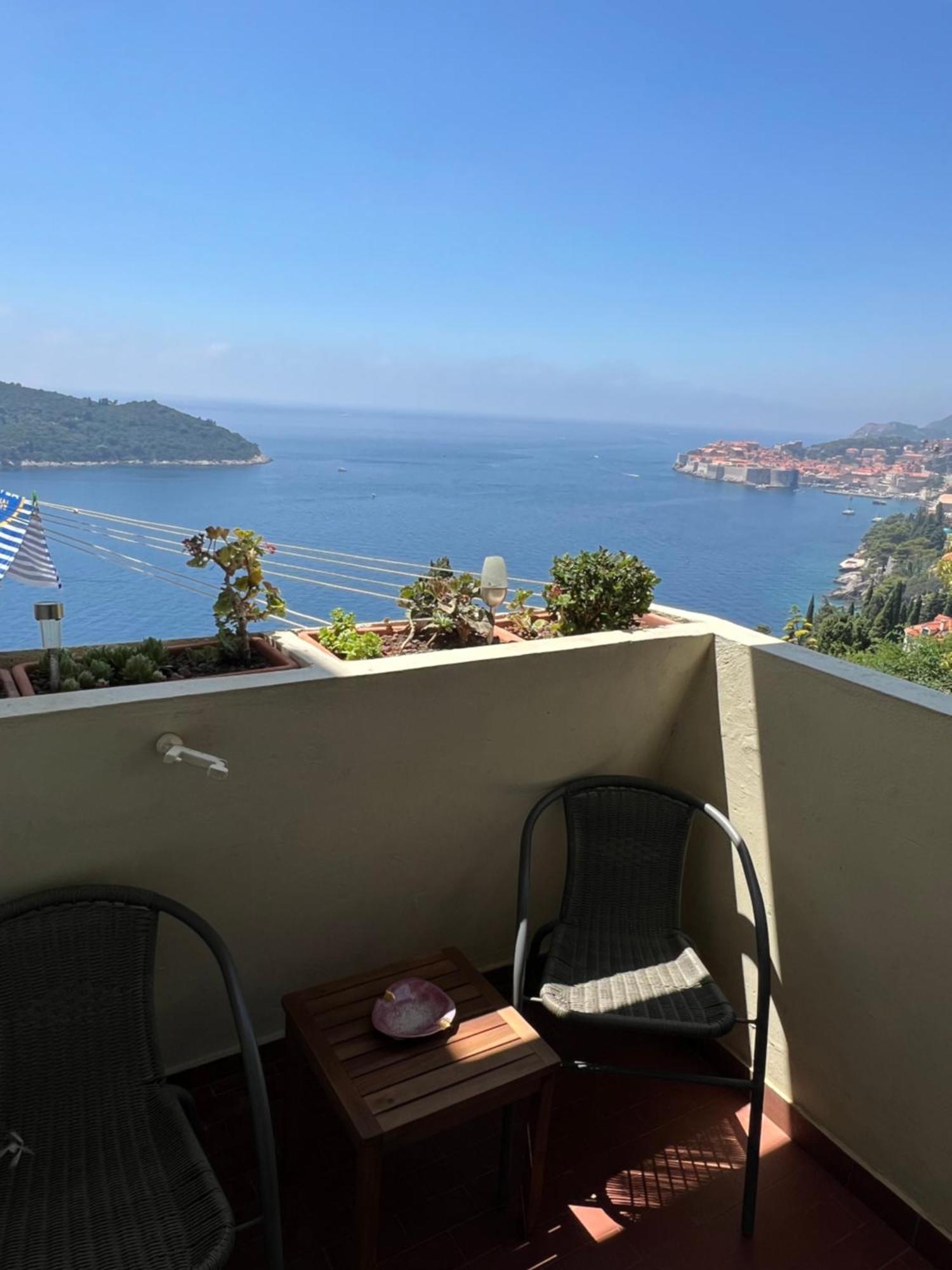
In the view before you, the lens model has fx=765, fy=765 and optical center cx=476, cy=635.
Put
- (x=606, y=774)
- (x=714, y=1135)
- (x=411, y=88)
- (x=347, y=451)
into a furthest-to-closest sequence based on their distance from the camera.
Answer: (x=411, y=88) → (x=347, y=451) → (x=606, y=774) → (x=714, y=1135)

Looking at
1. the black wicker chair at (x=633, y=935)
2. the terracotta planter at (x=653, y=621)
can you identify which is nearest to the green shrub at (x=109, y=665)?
the black wicker chair at (x=633, y=935)

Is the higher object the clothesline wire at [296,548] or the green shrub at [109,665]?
the clothesline wire at [296,548]

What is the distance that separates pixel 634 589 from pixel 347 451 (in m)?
6.31

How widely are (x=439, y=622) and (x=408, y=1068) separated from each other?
1.18 m

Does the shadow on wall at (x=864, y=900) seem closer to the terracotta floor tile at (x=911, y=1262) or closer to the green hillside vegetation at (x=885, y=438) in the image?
the terracotta floor tile at (x=911, y=1262)

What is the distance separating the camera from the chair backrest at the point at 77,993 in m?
1.49

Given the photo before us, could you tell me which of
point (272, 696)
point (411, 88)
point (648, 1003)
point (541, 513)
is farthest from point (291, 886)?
point (411, 88)

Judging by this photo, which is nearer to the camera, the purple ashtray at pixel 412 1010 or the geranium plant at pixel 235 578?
the purple ashtray at pixel 412 1010

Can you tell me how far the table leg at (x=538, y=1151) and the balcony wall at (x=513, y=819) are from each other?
68cm

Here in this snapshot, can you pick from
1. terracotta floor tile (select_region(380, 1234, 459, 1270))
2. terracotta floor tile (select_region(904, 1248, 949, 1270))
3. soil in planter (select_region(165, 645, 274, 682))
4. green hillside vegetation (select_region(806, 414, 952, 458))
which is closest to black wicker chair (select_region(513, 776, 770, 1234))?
terracotta floor tile (select_region(904, 1248, 949, 1270))

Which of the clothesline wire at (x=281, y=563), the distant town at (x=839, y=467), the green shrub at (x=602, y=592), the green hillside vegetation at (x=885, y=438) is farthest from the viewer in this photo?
the green hillside vegetation at (x=885, y=438)

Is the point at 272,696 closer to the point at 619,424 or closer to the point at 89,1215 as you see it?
the point at 89,1215

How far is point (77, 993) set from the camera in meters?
1.54

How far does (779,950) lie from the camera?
6.68ft
